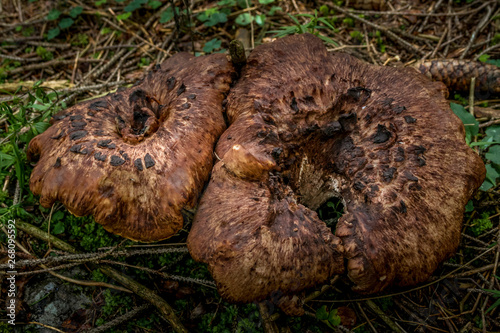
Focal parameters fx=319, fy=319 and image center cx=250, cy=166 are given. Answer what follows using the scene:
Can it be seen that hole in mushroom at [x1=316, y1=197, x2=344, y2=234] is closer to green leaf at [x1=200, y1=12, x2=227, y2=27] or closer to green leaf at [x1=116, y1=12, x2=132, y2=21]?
green leaf at [x1=200, y1=12, x2=227, y2=27]

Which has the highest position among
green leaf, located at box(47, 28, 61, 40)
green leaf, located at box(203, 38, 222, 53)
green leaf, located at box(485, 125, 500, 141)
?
green leaf, located at box(47, 28, 61, 40)

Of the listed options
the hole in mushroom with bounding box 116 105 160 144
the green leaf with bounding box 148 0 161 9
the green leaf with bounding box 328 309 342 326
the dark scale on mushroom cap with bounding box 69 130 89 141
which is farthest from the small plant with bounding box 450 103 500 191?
the green leaf with bounding box 148 0 161 9

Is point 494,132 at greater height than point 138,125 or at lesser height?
lesser

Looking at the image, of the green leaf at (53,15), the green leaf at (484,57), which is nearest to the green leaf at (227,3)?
the green leaf at (53,15)

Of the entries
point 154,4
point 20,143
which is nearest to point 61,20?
point 154,4

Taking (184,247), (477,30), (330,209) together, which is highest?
(477,30)

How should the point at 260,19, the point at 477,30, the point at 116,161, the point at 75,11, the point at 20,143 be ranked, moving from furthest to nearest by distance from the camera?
the point at 75,11, the point at 260,19, the point at 477,30, the point at 20,143, the point at 116,161

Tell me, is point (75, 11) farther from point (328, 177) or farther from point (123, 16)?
point (328, 177)

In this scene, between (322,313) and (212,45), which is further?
(212,45)
